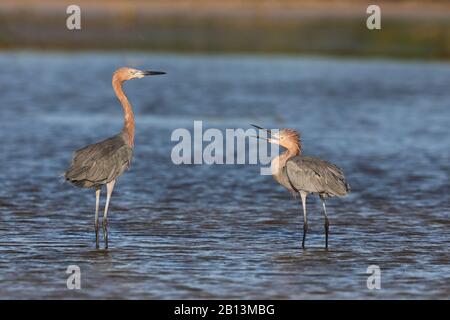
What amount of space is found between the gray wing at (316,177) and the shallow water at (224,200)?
0.61 m

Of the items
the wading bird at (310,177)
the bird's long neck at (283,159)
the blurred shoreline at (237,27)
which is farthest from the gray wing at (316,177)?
the blurred shoreline at (237,27)

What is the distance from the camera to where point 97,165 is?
10359mm

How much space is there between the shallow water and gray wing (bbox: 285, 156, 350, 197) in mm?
Answer: 609

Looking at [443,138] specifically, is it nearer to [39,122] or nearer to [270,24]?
[39,122]

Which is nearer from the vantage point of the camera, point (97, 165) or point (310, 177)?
point (97, 165)

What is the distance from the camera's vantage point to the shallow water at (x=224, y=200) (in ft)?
30.6

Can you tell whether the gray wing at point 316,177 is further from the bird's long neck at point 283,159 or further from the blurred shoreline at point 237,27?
the blurred shoreline at point 237,27

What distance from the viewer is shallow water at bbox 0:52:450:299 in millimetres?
9328

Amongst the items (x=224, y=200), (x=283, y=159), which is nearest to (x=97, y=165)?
(x=283, y=159)

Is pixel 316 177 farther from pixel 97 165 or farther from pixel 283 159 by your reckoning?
pixel 97 165

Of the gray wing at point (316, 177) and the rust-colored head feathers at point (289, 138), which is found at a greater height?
the rust-colored head feathers at point (289, 138)

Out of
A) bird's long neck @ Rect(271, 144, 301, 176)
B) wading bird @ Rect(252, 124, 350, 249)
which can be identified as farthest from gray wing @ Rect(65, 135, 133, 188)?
bird's long neck @ Rect(271, 144, 301, 176)

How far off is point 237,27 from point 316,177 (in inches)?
1190
